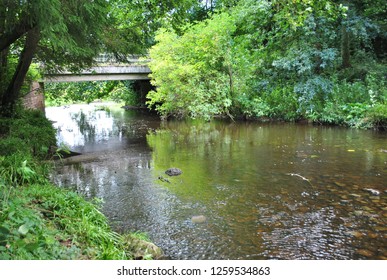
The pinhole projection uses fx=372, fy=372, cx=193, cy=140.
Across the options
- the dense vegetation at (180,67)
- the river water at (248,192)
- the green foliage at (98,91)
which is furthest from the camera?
the green foliage at (98,91)

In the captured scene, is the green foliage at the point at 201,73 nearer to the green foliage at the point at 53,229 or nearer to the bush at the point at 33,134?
the bush at the point at 33,134

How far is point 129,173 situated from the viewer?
9.05m

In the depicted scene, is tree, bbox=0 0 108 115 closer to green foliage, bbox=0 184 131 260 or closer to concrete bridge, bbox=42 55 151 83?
green foliage, bbox=0 184 131 260

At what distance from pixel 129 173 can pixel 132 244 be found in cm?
462

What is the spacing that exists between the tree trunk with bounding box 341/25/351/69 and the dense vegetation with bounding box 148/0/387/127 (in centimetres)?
4

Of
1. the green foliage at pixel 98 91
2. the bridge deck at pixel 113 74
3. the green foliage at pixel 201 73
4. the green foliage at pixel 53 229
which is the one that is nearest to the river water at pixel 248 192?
the green foliage at pixel 53 229

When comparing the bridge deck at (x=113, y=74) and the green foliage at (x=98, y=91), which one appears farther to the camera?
the green foliage at (x=98, y=91)

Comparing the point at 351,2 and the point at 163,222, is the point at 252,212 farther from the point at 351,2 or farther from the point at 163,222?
the point at 351,2

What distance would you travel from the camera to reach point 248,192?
722 centimetres

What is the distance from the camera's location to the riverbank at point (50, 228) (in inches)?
123

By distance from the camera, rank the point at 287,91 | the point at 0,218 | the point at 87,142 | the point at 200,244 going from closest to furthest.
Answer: the point at 0,218 < the point at 200,244 < the point at 87,142 < the point at 287,91

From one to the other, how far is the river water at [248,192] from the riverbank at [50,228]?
67 centimetres

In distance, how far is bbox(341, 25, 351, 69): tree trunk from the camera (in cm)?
1672
